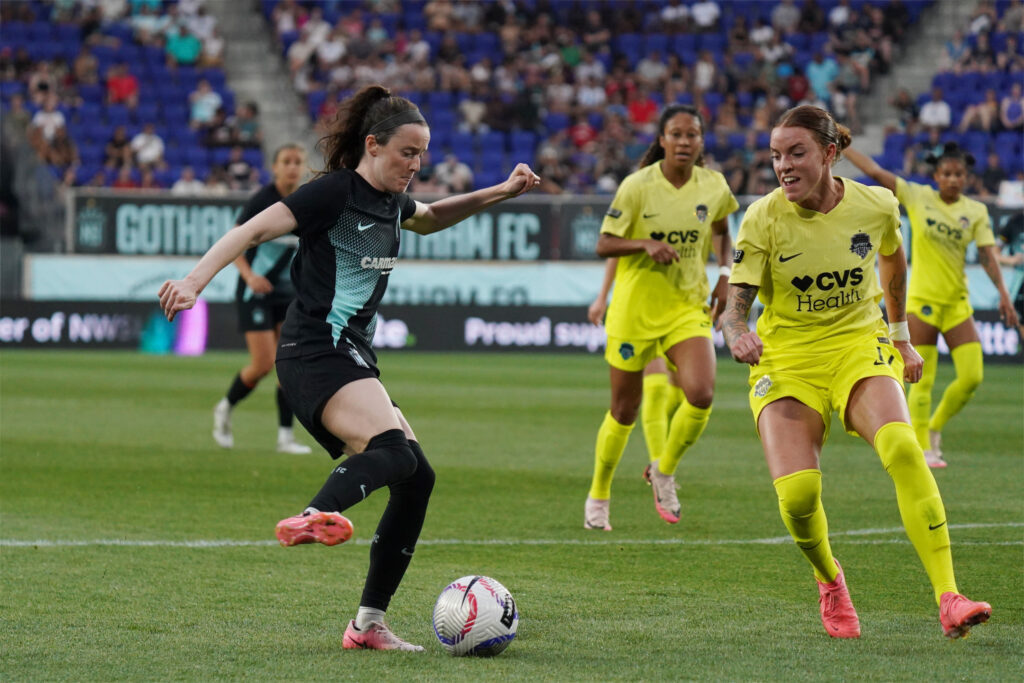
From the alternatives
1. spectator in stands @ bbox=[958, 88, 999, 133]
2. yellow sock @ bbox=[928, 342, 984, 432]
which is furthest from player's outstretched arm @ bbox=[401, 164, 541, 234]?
spectator in stands @ bbox=[958, 88, 999, 133]

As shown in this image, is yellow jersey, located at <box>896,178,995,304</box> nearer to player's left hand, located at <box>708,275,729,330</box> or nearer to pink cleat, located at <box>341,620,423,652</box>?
player's left hand, located at <box>708,275,729,330</box>

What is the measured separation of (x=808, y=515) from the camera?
17.3ft

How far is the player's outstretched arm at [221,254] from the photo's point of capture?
4449mm

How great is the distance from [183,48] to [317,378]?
26.1 metres

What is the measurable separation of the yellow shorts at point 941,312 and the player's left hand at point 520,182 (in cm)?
612

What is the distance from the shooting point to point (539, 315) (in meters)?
22.7

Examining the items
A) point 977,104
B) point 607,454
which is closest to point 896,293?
point 607,454

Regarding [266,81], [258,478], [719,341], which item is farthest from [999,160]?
[258,478]

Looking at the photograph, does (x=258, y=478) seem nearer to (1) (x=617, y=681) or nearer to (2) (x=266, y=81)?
(1) (x=617, y=681)

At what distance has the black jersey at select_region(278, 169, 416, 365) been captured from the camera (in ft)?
16.3

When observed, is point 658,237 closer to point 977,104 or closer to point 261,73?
point 977,104

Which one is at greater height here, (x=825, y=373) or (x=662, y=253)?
(x=662, y=253)

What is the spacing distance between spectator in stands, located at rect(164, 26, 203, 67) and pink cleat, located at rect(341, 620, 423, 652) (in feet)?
85.4

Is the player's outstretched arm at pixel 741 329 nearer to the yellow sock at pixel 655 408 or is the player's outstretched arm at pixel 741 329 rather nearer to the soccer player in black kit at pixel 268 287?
the yellow sock at pixel 655 408
